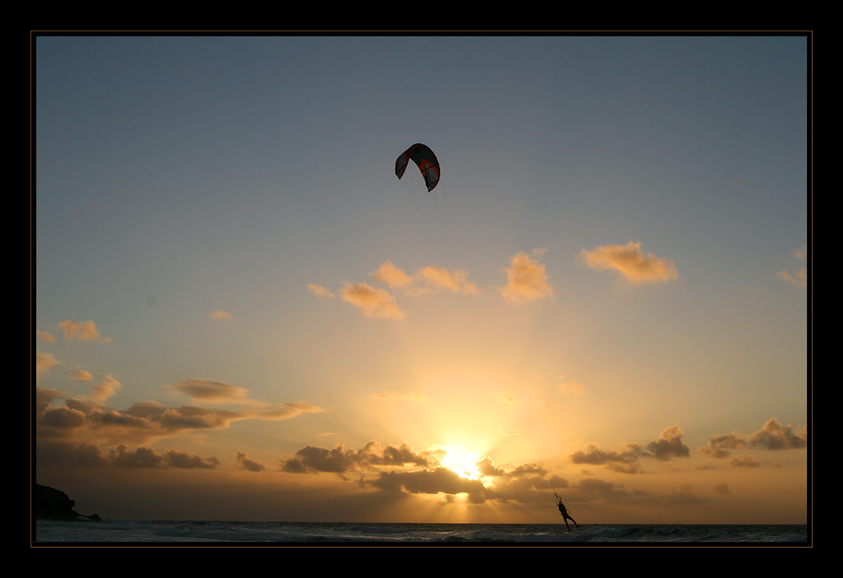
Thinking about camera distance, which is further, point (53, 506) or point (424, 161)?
point (53, 506)

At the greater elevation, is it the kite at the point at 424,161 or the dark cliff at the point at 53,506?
the kite at the point at 424,161

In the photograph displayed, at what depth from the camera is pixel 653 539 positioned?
3497cm

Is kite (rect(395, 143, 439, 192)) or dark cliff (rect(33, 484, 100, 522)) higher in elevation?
kite (rect(395, 143, 439, 192))

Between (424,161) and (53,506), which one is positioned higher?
(424,161)

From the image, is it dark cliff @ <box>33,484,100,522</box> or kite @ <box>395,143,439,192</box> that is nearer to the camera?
kite @ <box>395,143,439,192</box>

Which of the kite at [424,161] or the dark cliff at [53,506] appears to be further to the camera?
the dark cliff at [53,506]
